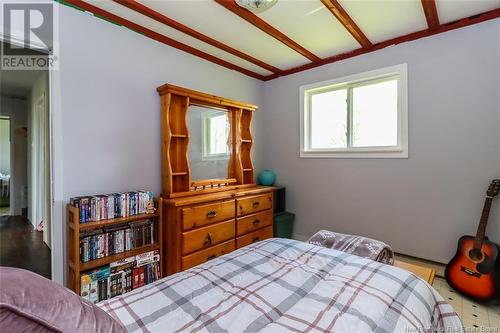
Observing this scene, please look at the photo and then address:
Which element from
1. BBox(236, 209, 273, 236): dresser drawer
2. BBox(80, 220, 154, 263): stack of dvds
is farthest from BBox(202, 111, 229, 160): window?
BBox(80, 220, 154, 263): stack of dvds

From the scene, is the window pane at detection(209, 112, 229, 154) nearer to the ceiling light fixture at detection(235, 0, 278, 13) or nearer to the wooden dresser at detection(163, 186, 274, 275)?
the wooden dresser at detection(163, 186, 274, 275)

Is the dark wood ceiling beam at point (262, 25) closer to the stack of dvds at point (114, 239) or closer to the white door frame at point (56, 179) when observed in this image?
the white door frame at point (56, 179)

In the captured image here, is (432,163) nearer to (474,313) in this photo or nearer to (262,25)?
(474,313)

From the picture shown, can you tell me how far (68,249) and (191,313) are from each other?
1.54 metres

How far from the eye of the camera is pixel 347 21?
2.18 m

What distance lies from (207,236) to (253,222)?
67 cm

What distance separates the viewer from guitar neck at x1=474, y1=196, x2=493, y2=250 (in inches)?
80.2

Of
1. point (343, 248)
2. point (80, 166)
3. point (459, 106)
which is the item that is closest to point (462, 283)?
point (343, 248)

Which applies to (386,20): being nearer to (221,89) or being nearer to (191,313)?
(221,89)

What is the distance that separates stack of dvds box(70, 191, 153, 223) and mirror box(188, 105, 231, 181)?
66 cm

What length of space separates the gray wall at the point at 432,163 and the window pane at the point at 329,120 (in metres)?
0.24

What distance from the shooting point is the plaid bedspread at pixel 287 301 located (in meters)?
0.88

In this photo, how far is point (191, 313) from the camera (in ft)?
3.08

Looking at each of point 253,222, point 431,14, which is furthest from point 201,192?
point 431,14
